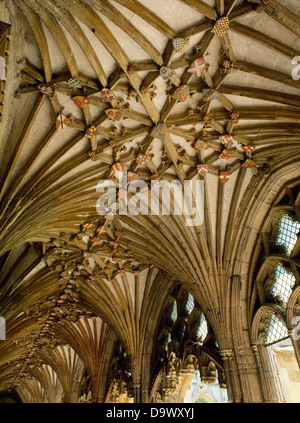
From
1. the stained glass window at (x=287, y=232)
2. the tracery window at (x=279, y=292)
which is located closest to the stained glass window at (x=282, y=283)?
the tracery window at (x=279, y=292)

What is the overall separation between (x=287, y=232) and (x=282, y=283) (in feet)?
4.55

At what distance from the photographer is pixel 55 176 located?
25.6ft

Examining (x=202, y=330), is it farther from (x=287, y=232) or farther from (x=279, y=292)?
(x=287, y=232)

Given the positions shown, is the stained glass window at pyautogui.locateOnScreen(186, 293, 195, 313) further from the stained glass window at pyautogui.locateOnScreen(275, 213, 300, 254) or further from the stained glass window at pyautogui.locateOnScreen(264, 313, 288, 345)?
the stained glass window at pyautogui.locateOnScreen(275, 213, 300, 254)

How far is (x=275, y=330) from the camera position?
29.0 ft

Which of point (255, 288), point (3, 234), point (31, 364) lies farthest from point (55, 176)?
point (31, 364)

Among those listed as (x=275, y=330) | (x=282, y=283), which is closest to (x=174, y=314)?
(x=275, y=330)

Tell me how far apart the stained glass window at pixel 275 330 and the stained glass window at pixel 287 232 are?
1.94 m

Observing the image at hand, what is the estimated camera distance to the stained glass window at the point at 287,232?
8516 mm

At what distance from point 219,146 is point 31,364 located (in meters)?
26.0

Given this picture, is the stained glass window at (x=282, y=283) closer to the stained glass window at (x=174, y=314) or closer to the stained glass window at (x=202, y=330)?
the stained glass window at (x=202, y=330)

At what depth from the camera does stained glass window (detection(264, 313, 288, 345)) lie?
28.3 feet

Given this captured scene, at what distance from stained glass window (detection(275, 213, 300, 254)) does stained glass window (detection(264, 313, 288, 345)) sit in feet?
6.37

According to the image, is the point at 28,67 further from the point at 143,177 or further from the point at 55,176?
the point at 143,177
